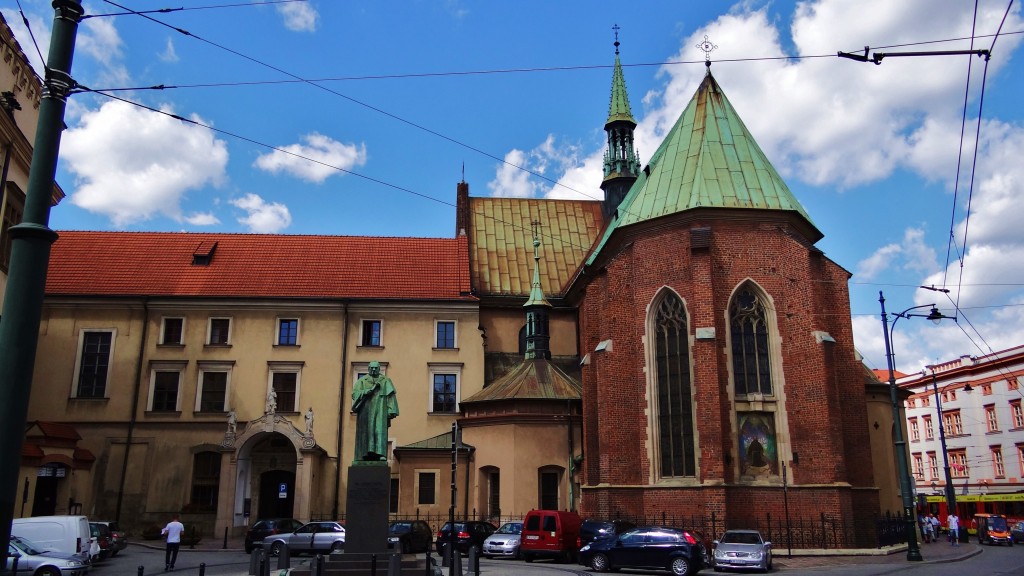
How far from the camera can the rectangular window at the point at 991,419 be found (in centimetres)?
5362

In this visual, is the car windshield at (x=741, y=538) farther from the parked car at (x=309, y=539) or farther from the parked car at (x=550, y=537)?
the parked car at (x=309, y=539)

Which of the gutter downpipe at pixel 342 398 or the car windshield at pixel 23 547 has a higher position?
the gutter downpipe at pixel 342 398

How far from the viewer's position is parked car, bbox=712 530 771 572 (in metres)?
21.0

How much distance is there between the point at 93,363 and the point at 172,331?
11.9 feet

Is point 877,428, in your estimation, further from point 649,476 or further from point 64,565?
point 64,565

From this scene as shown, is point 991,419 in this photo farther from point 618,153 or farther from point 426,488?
point 426,488

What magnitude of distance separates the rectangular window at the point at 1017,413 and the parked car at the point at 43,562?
5383cm

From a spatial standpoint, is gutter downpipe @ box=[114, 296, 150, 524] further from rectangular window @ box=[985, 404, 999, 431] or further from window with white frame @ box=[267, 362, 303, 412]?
rectangular window @ box=[985, 404, 999, 431]

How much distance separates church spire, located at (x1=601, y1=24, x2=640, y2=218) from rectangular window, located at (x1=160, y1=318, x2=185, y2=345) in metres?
23.9

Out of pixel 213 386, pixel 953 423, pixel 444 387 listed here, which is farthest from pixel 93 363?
pixel 953 423

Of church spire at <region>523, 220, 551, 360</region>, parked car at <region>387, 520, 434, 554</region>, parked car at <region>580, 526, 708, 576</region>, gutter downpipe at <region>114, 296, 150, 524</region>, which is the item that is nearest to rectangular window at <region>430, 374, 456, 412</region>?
church spire at <region>523, 220, 551, 360</region>

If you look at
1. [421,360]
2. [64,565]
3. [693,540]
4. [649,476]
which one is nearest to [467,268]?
[421,360]

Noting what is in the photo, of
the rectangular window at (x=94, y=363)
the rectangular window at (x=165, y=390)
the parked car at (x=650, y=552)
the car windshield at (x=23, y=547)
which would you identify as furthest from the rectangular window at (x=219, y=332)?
the parked car at (x=650, y=552)

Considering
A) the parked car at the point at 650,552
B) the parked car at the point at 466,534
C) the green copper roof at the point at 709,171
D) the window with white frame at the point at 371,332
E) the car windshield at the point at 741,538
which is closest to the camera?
the parked car at the point at 650,552
